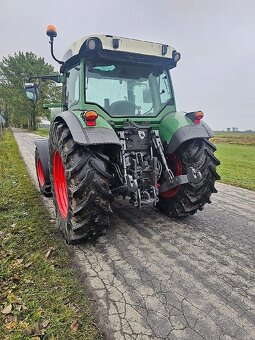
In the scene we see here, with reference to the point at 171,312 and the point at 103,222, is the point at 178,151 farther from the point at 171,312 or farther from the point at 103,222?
the point at 171,312

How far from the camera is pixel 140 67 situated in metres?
3.87

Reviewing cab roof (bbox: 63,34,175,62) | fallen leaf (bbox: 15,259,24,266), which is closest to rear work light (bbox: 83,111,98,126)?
cab roof (bbox: 63,34,175,62)

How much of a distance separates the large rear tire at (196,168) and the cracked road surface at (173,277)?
0.34m

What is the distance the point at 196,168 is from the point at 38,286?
8.05ft

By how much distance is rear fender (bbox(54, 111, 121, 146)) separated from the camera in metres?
2.91

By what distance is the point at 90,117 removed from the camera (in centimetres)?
298

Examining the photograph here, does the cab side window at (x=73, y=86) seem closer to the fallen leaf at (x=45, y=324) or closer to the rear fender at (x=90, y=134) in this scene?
the rear fender at (x=90, y=134)

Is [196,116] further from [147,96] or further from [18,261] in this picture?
[18,261]

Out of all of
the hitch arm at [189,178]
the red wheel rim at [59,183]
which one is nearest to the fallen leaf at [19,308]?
the red wheel rim at [59,183]

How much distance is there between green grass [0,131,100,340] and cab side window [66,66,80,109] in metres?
1.83

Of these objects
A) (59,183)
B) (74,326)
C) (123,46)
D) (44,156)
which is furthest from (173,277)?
(44,156)

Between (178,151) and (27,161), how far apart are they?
24.1 feet

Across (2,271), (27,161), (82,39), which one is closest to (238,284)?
(2,271)

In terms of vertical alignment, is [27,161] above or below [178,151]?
below
